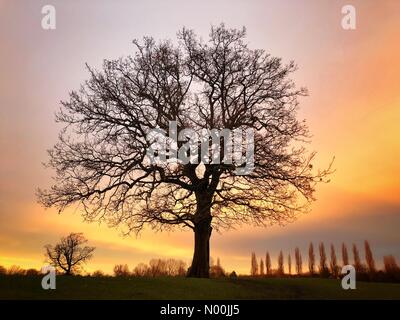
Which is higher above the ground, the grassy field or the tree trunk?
the tree trunk

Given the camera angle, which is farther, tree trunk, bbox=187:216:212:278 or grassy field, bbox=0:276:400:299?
tree trunk, bbox=187:216:212:278

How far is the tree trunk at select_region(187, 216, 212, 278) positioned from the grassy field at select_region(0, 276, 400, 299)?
5.70 feet

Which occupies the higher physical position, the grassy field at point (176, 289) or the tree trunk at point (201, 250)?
the tree trunk at point (201, 250)

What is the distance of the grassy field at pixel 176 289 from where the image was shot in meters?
18.5

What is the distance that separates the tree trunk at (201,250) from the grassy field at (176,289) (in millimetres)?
1738

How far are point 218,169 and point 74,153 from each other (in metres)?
8.62

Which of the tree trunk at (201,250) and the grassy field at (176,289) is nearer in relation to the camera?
the grassy field at (176,289)

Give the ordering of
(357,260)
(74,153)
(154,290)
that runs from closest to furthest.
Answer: (154,290)
(74,153)
(357,260)

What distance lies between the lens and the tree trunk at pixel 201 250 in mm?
25734

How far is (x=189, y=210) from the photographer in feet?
84.6

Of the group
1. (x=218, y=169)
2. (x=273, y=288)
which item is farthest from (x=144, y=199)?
(x=273, y=288)

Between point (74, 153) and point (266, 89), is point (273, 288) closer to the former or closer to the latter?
point (266, 89)

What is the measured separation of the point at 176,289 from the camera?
2078cm

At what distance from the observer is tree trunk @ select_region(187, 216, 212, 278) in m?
25.7
